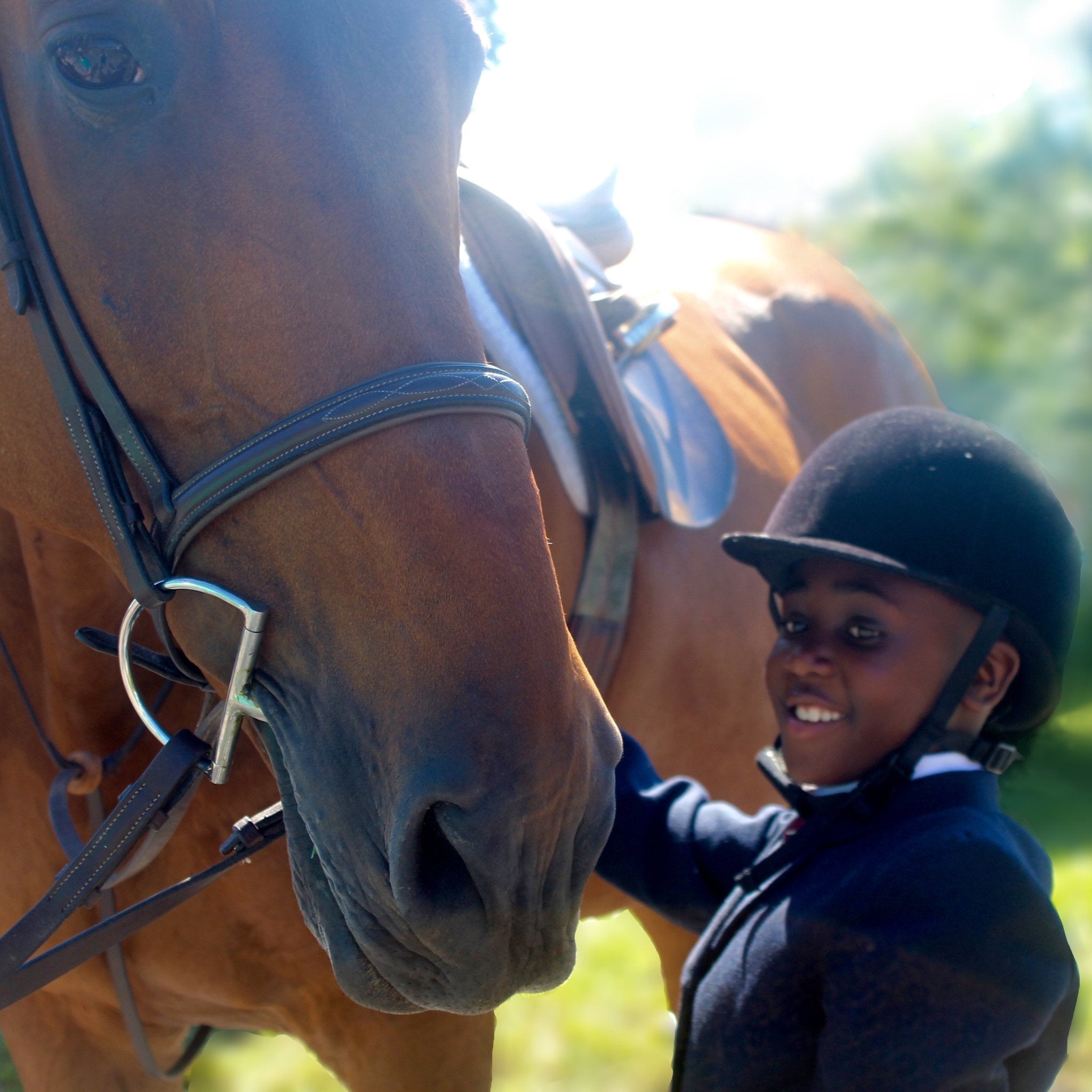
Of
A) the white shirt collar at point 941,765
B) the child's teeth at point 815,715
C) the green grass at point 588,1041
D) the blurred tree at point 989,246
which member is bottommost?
the green grass at point 588,1041

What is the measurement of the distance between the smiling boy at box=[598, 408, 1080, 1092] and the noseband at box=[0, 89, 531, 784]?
754 mm

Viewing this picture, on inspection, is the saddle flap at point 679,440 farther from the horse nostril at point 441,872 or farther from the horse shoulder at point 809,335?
the horse nostril at point 441,872

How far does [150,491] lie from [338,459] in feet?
0.89

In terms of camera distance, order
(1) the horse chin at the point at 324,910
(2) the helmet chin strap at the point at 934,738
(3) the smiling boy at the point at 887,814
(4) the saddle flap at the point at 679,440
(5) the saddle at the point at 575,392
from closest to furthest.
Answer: (1) the horse chin at the point at 324,910, (3) the smiling boy at the point at 887,814, (2) the helmet chin strap at the point at 934,738, (5) the saddle at the point at 575,392, (4) the saddle flap at the point at 679,440

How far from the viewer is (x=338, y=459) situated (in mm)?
1180

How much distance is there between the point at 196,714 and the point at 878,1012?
117cm

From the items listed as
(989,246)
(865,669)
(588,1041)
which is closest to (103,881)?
(865,669)

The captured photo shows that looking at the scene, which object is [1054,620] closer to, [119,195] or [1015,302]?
[119,195]

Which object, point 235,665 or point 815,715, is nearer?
point 235,665

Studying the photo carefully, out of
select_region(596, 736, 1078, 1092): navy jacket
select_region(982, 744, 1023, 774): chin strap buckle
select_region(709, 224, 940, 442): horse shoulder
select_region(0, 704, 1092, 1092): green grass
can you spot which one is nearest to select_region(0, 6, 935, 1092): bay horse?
select_region(596, 736, 1078, 1092): navy jacket

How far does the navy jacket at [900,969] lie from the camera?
1.35m

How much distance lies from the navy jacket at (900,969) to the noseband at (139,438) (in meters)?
0.82

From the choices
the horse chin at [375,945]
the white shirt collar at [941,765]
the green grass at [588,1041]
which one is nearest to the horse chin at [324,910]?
the horse chin at [375,945]

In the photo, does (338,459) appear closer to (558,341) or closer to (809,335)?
(558,341)
